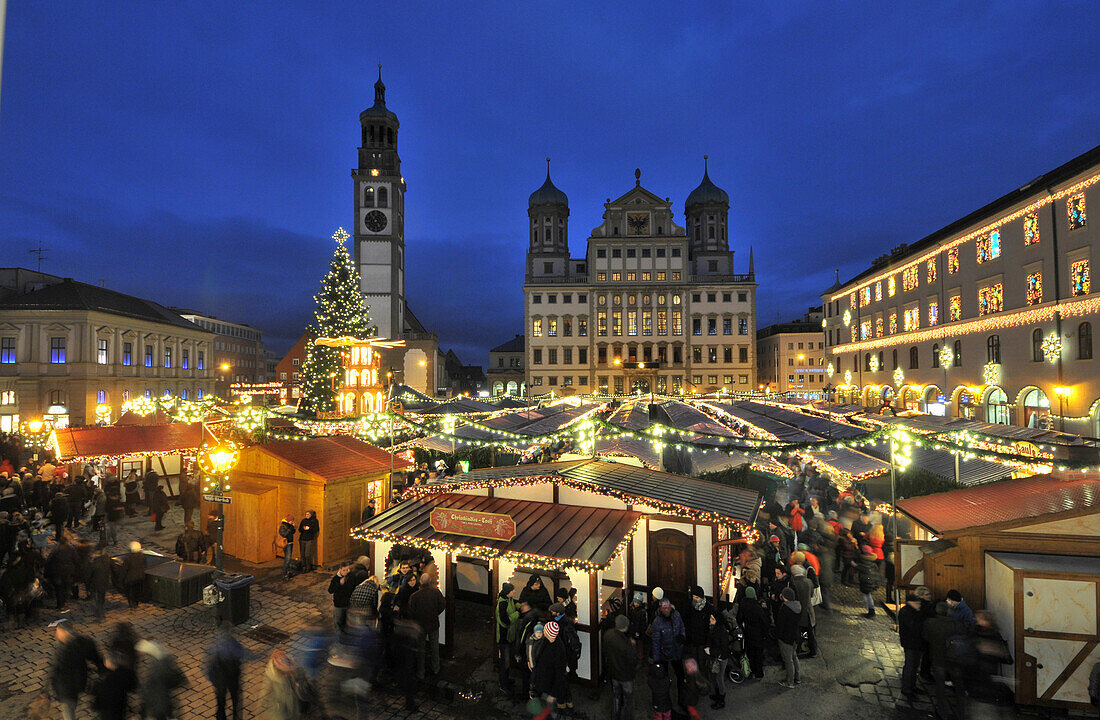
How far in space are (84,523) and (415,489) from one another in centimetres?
1282

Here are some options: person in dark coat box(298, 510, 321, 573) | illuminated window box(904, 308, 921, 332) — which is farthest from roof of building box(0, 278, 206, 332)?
illuminated window box(904, 308, 921, 332)

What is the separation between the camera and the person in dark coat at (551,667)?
6.16m

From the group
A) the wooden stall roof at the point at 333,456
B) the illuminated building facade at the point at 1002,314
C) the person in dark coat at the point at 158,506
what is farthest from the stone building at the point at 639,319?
the person in dark coat at the point at 158,506

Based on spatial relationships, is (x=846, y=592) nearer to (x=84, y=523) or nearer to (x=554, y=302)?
(x=84, y=523)

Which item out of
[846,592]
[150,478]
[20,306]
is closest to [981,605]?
[846,592]

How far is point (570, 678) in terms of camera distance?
291 inches

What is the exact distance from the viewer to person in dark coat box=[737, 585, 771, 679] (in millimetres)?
7367

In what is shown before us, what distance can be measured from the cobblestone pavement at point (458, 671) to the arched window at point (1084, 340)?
25066 mm

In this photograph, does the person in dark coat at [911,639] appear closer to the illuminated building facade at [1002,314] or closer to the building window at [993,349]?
the illuminated building facade at [1002,314]

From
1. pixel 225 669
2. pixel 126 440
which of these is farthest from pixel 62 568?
pixel 126 440

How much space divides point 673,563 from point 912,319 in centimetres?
4296

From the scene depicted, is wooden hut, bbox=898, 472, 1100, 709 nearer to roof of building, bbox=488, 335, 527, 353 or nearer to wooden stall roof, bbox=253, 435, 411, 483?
wooden stall roof, bbox=253, 435, 411, 483

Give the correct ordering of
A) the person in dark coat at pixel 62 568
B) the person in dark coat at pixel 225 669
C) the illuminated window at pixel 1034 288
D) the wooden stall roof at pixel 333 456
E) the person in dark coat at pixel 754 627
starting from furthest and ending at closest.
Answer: the illuminated window at pixel 1034 288, the wooden stall roof at pixel 333 456, the person in dark coat at pixel 62 568, the person in dark coat at pixel 754 627, the person in dark coat at pixel 225 669

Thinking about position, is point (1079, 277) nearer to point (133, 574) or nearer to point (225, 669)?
point (225, 669)
